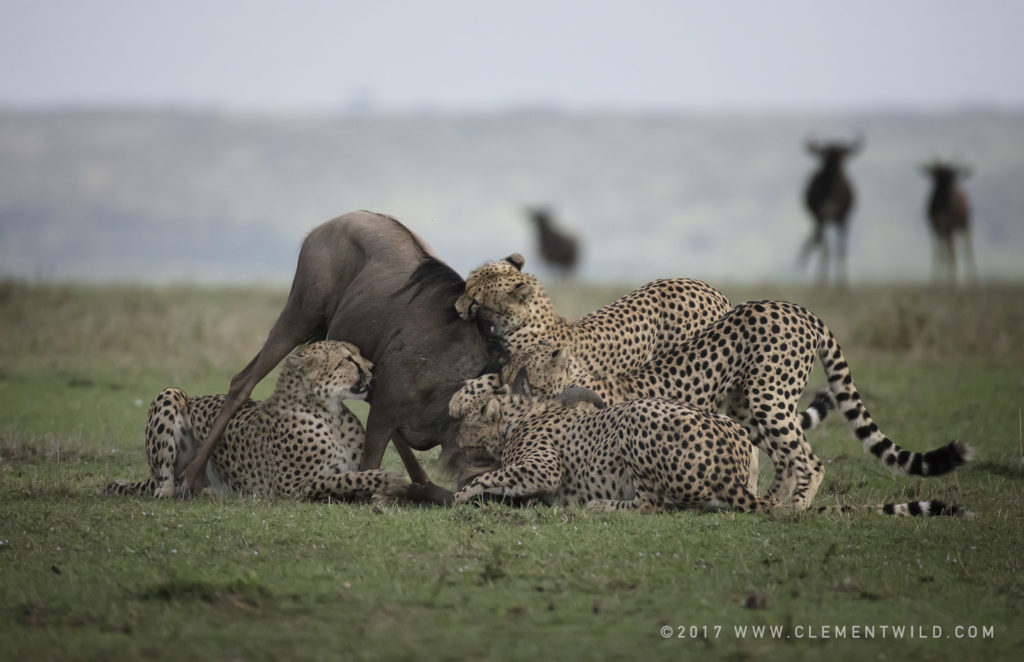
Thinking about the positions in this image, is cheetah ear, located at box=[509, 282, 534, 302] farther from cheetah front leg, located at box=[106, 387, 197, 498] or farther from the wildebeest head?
the wildebeest head

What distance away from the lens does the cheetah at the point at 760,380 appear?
714 centimetres

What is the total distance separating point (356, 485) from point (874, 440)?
291 cm

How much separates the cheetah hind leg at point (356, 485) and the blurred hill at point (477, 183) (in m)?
66.3

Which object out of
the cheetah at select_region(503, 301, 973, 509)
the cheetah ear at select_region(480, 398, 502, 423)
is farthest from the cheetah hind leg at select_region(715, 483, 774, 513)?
the cheetah ear at select_region(480, 398, 502, 423)

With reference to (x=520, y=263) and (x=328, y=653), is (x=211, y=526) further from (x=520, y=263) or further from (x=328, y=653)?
(x=520, y=263)

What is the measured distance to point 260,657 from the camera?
426 centimetres

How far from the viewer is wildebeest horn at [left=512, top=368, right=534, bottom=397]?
293 inches

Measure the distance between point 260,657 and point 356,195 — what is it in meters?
92.0

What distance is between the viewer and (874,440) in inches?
288

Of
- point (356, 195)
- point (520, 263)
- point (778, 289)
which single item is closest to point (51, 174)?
point (356, 195)

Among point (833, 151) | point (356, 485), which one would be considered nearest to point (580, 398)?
point (356, 485)

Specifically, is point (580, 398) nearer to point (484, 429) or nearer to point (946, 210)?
point (484, 429)

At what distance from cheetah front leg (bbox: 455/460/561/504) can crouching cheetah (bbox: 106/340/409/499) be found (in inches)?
17.9

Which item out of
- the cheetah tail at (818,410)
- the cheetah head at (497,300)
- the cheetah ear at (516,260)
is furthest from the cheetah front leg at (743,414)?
the cheetah ear at (516,260)
